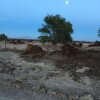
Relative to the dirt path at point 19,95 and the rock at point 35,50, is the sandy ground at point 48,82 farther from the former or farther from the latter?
the rock at point 35,50

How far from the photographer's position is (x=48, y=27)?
5728cm

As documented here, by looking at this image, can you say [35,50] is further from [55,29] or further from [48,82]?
[48,82]

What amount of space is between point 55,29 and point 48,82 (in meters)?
30.3

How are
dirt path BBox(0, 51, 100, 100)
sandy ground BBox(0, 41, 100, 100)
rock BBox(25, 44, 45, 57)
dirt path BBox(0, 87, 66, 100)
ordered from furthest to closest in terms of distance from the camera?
rock BBox(25, 44, 45, 57), dirt path BBox(0, 51, 100, 100), sandy ground BBox(0, 41, 100, 100), dirt path BBox(0, 87, 66, 100)

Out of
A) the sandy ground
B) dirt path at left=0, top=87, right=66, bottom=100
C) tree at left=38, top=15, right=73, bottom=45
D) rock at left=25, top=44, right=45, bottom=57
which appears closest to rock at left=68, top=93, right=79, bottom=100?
the sandy ground

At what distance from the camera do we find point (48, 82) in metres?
27.8

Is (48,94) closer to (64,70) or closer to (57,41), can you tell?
(64,70)

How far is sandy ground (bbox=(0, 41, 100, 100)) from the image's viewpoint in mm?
22953

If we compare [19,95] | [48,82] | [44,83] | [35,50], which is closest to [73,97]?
[19,95]

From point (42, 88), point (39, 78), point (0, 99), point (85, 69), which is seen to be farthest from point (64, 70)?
point (0, 99)

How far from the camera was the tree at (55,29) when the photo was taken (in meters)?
57.0

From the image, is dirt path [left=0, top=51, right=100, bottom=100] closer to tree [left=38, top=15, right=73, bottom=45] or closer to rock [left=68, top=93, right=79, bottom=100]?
rock [left=68, top=93, right=79, bottom=100]

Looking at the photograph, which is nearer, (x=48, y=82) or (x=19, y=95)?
(x=19, y=95)

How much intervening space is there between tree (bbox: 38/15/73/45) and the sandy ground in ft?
65.9
